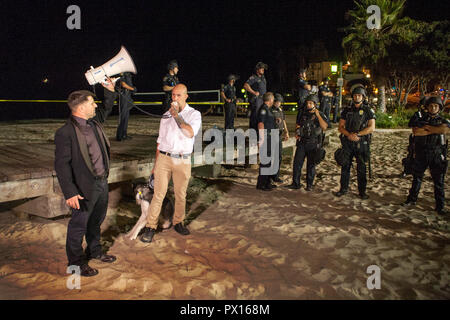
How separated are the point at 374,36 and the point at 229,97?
18661mm

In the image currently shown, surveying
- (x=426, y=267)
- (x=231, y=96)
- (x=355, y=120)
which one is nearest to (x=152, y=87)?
(x=231, y=96)

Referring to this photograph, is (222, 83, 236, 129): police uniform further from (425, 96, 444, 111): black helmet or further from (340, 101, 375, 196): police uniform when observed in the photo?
(425, 96, 444, 111): black helmet

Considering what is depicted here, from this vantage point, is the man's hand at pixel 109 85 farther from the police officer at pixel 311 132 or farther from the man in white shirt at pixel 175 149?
the police officer at pixel 311 132

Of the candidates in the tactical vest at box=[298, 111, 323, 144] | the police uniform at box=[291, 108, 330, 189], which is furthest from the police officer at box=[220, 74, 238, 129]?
the tactical vest at box=[298, 111, 323, 144]

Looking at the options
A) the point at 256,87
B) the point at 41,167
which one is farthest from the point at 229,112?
the point at 41,167

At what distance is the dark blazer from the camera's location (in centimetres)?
343

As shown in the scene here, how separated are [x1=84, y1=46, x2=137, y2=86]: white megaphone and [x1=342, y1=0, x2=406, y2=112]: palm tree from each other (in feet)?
72.9

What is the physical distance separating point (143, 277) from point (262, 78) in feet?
21.3

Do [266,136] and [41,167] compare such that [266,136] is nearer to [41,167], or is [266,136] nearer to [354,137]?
[354,137]

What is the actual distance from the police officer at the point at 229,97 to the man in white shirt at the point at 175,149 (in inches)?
213

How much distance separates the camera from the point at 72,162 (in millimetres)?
3521

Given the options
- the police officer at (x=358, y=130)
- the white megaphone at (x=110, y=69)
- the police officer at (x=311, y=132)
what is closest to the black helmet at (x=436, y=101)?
the police officer at (x=358, y=130)

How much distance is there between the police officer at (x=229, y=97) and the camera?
31.8ft

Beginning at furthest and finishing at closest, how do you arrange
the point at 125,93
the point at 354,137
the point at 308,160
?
the point at 125,93 < the point at 308,160 < the point at 354,137
